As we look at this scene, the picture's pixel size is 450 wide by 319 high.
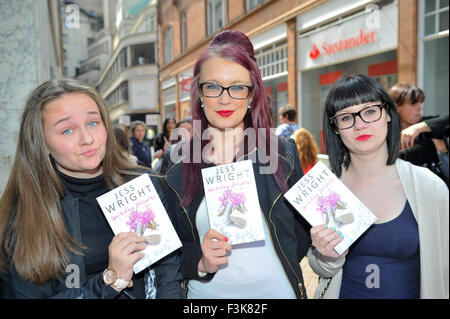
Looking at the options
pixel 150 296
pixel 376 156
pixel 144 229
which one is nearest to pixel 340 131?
pixel 376 156

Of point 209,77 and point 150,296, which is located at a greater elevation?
point 209,77

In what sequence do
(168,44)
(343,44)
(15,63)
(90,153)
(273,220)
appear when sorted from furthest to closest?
(168,44) → (343,44) → (15,63) → (273,220) → (90,153)

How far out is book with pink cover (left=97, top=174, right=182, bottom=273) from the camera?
4.19ft

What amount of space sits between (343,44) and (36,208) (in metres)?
7.22

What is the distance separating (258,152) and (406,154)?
1643 millimetres

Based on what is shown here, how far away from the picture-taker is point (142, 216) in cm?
130

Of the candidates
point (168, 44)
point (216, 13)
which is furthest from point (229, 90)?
point (168, 44)

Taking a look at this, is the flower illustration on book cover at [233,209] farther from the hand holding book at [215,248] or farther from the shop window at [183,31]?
the shop window at [183,31]

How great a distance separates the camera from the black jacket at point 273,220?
142cm

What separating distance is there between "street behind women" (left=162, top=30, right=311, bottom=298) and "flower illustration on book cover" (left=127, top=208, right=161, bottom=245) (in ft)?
0.68

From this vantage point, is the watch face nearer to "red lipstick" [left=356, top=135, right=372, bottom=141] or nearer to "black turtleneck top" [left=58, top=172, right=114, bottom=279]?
"black turtleneck top" [left=58, top=172, right=114, bottom=279]

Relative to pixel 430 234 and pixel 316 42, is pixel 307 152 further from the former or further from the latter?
pixel 316 42

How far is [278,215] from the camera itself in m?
1.44

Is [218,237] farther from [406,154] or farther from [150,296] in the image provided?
[406,154]
